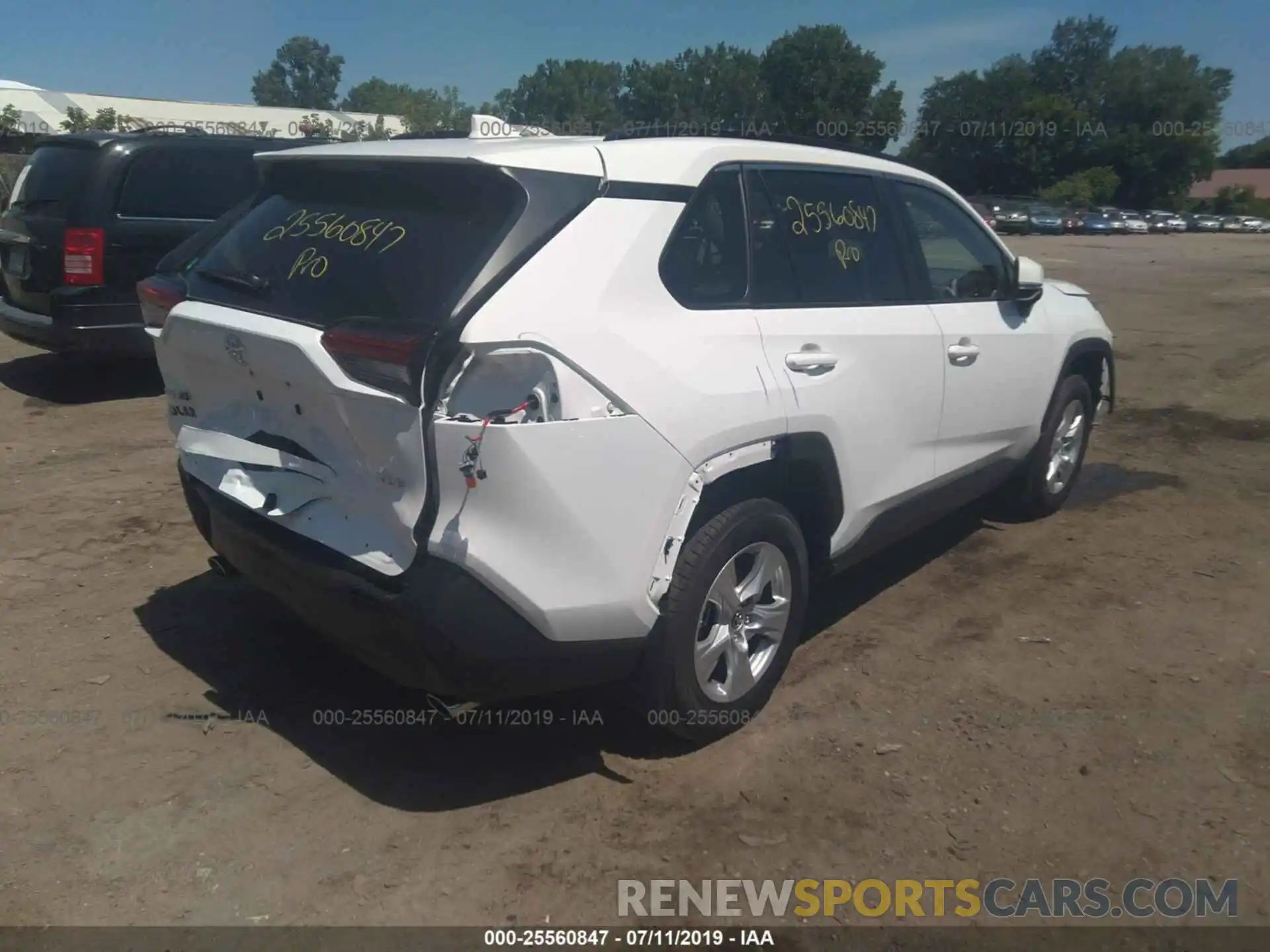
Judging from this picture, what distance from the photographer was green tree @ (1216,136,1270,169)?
106 meters

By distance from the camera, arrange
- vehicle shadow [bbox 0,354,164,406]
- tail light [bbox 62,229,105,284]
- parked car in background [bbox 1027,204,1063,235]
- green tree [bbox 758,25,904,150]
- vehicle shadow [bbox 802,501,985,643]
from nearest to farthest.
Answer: vehicle shadow [bbox 802,501,985,643], tail light [bbox 62,229,105,284], vehicle shadow [bbox 0,354,164,406], parked car in background [bbox 1027,204,1063,235], green tree [bbox 758,25,904,150]

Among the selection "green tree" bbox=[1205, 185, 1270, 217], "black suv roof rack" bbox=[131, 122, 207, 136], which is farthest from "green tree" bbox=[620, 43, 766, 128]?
"black suv roof rack" bbox=[131, 122, 207, 136]

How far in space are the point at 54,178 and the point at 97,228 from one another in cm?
68

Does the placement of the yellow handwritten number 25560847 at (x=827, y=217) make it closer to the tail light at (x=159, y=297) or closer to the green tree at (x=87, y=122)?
the tail light at (x=159, y=297)

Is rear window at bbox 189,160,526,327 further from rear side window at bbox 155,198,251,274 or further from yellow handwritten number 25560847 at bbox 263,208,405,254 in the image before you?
rear side window at bbox 155,198,251,274

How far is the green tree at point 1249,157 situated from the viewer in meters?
106

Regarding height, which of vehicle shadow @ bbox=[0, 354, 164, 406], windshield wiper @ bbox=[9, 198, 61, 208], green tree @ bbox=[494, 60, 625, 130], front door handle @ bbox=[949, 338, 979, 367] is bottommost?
vehicle shadow @ bbox=[0, 354, 164, 406]

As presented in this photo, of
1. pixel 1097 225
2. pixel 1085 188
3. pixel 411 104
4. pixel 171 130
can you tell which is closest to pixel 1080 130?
pixel 1085 188

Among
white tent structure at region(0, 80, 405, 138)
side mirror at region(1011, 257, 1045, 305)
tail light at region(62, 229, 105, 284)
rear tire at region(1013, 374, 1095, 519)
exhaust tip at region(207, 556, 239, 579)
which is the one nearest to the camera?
exhaust tip at region(207, 556, 239, 579)

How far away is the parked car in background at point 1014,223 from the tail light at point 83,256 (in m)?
41.7

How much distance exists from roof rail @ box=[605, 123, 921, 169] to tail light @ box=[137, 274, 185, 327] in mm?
1584

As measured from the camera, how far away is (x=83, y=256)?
7258 millimetres

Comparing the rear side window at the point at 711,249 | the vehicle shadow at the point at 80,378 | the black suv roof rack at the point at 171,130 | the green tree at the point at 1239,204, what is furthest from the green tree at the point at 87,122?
the green tree at the point at 1239,204

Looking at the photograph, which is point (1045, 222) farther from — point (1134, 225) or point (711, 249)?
point (711, 249)
